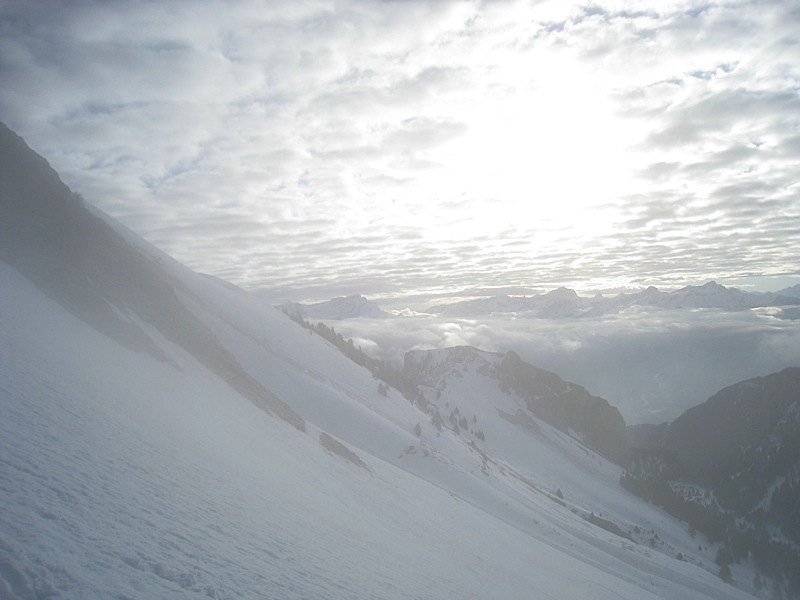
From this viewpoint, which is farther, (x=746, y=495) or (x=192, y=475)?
(x=746, y=495)

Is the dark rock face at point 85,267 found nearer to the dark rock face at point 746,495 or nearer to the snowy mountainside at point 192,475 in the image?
the snowy mountainside at point 192,475

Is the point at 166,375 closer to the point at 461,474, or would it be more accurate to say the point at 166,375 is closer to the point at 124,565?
the point at 124,565

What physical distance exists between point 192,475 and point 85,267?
74.7 ft

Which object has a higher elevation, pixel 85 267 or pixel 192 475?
pixel 85 267

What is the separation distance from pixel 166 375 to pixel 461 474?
121ft

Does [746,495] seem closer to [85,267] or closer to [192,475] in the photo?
[192,475]

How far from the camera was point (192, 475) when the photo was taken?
15.8m

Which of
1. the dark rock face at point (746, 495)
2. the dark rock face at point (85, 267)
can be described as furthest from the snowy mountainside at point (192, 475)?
the dark rock face at point (746, 495)

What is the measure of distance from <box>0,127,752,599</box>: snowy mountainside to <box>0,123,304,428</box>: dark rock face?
0.43 feet

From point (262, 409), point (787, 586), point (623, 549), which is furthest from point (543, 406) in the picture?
point (262, 409)

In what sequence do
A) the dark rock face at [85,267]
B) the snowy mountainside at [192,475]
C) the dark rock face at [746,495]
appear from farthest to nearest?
the dark rock face at [746,495]
the dark rock face at [85,267]
the snowy mountainside at [192,475]

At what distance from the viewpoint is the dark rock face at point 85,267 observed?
27812 mm

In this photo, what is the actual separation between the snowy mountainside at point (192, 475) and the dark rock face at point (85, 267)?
0.13m

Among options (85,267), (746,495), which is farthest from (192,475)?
(746,495)
